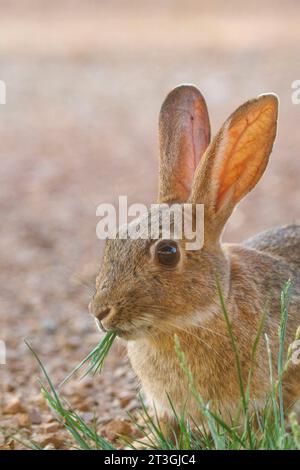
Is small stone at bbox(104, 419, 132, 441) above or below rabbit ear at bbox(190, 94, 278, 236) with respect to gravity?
below

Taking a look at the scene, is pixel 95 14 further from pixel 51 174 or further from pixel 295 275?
pixel 295 275

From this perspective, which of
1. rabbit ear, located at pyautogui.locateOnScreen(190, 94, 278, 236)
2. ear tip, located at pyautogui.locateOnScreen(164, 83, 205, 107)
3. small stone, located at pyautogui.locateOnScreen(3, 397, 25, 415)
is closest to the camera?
rabbit ear, located at pyautogui.locateOnScreen(190, 94, 278, 236)

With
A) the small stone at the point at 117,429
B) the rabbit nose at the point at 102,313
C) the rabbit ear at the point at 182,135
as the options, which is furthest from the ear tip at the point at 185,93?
the small stone at the point at 117,429

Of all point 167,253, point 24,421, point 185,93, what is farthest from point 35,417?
point 185,93

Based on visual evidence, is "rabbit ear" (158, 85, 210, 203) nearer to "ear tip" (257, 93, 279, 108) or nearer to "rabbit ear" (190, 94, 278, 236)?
"rabbit ear" (190, 94, 278, 236)

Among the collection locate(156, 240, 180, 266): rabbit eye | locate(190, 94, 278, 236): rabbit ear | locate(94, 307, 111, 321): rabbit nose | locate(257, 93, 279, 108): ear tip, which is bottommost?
locate(94, 307, 111, 321): rabbit nose

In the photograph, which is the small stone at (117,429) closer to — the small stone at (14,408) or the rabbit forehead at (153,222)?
the small stone at (14,408)

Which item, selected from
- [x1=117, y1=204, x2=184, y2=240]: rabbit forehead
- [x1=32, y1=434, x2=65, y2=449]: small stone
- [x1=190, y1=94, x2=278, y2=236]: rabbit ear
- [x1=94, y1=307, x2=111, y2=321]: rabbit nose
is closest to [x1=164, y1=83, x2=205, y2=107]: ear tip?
[x1=190, y1=94, x2=278, y2=236]: rabbit ear
